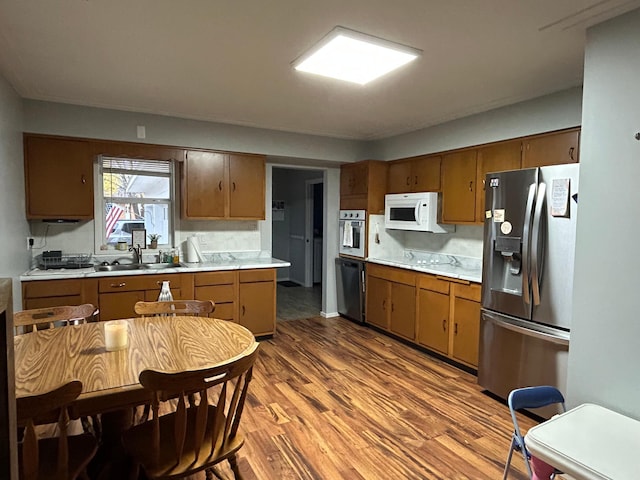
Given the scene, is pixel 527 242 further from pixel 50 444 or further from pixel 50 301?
pixel 50 301

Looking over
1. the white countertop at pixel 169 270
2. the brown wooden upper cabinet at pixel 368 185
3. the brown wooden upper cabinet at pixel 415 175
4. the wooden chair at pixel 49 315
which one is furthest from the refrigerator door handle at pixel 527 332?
the wooden chair at pixel 49 315

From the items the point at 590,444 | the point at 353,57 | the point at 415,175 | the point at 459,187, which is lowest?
the point at 590,444

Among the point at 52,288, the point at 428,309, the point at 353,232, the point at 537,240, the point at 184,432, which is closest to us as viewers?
the point at 184,432

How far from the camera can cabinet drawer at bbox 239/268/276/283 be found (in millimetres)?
4328

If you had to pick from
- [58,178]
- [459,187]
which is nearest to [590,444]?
[459,187]

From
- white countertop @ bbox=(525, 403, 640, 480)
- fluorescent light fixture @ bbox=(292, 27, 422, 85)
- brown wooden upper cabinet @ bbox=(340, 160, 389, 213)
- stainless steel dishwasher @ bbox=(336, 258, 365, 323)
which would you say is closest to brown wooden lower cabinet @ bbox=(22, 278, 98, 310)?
fluorescent light fixture @ bbox=(292, 27, 422, 85)

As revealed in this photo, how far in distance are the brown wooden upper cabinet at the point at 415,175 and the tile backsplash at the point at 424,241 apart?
18.8 inches

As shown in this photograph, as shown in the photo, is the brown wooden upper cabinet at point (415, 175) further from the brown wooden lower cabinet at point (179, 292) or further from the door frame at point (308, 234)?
the door frame at point (308, 234)

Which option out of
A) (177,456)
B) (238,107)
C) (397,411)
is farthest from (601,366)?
(238,107)

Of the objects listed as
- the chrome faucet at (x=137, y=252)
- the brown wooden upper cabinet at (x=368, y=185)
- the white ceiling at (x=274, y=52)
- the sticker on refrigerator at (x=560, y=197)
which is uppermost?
the white ceiling at (x=274, y=52)

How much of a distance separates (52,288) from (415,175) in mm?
3806

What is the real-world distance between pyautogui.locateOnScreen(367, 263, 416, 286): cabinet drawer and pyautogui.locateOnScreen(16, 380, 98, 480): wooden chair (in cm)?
322

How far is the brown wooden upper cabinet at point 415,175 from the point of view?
434 centimetres

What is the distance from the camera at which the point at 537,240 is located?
2.71m
